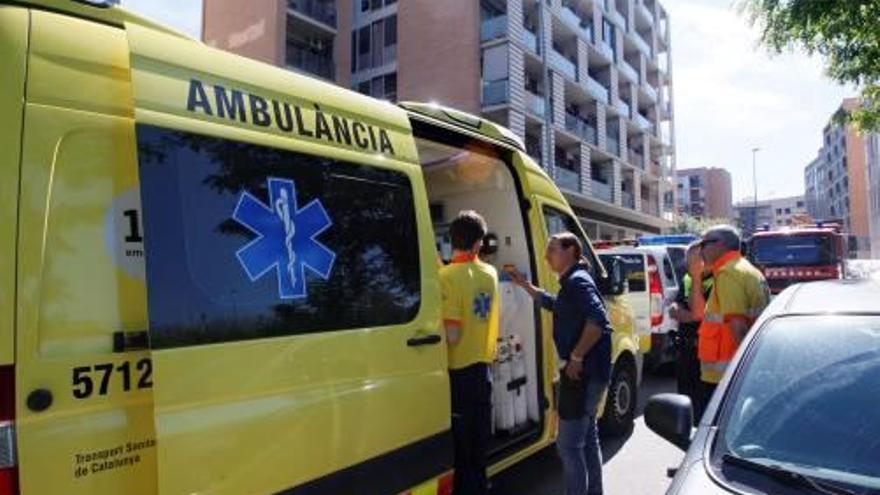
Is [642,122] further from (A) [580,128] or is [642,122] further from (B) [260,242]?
(B) [260,242]

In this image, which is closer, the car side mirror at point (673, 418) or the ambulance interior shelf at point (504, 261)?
the car side mirror at point (673, 418)

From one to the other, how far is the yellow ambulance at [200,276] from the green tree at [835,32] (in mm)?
7119

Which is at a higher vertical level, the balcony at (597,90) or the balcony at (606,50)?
the balcony at (606,50)

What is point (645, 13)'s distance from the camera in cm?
4878

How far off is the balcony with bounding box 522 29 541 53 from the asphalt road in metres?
25.8

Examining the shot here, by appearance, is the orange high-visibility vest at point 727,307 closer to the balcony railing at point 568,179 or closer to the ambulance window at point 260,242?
the ambulance window at point 260,242

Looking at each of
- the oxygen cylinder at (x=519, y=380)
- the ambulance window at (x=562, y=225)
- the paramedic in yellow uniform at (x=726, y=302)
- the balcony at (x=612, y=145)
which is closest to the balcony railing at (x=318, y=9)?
the balcony at (x=612, y=145)

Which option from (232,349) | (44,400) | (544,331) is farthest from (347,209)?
(544,331)

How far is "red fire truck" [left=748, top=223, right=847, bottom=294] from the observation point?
18500mm

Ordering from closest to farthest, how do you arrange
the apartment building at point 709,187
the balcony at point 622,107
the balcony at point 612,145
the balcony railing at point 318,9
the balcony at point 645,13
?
the balcony railing at point 318,9
the balcony at point 612,145
the balcony at point 622,107
the balcony at point 645,13
the apartment building at point 709,187

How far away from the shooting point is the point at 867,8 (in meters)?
8.41

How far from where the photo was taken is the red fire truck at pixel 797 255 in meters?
18.5

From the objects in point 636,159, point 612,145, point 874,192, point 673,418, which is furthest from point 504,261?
point 874,192

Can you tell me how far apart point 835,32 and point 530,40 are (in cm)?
2293
